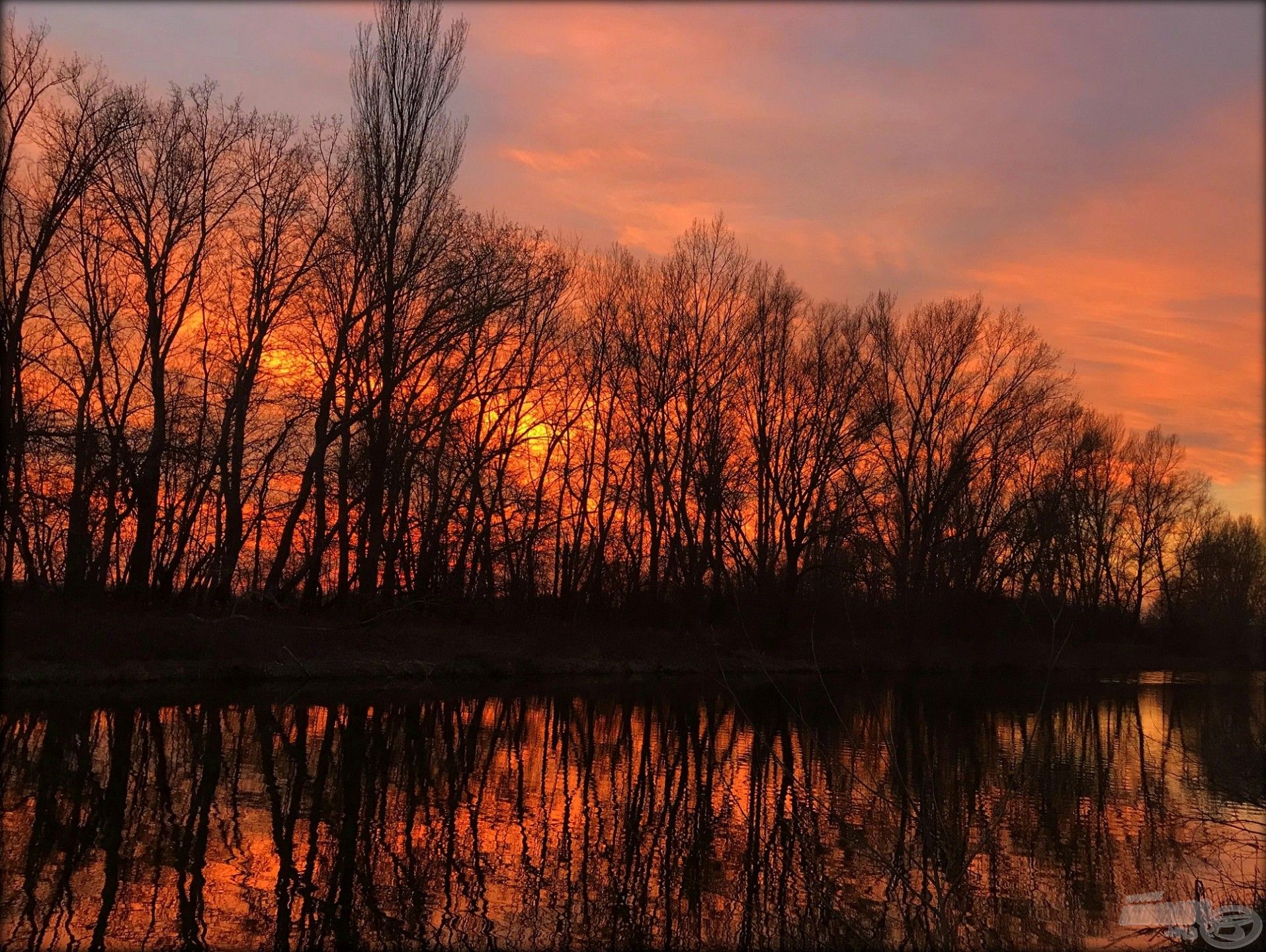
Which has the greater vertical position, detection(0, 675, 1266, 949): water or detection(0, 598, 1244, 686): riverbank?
detection(0, 598, 1244, 686): riverbank

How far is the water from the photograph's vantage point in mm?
7637

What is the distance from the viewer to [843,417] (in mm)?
40406

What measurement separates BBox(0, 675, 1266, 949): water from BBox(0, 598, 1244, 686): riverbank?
7.23ft

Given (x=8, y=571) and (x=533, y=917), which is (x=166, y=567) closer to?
(x=8, y=571)

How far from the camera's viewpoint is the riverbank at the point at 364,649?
19.6 metres

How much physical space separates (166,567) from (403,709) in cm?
1131

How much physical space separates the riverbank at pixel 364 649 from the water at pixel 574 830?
7.23 ft

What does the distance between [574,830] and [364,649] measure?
15671 millimetres

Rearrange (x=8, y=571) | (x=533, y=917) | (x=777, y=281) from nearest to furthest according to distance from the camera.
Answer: (x=533, y=917)
(x=8, y=571)
(x=777, y=281)

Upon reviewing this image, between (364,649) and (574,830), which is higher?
(364,649)

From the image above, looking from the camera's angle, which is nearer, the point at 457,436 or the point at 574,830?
the point at 574,830

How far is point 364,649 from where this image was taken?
82.4ft

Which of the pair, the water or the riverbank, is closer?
the water

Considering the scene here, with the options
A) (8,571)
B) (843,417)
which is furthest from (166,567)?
(843,417)
